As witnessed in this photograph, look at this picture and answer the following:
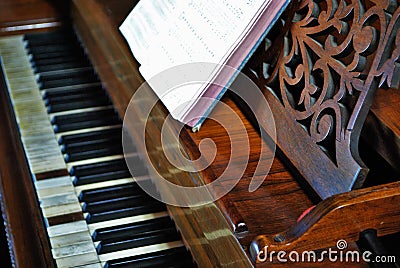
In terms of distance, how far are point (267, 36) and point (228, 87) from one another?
5.3 inches

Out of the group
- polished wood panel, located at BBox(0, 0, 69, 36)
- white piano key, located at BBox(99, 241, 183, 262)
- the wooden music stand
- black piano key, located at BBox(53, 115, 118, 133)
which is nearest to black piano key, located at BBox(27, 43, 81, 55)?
polished wood panel, located at BBox(0, 0, 69, 36)

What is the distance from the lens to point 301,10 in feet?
4.41

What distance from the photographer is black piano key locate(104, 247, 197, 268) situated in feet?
5.21

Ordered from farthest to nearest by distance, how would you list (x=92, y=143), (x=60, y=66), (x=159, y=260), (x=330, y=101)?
(x=60, y=66)
(x=92, y=143)
(x=159, y=260)
(x=330, y=101)

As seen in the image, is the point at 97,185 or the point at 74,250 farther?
the point at 97,185

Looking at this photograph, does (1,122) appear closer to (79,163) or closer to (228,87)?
(79,163)

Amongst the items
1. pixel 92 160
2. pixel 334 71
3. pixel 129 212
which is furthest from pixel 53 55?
pixel 334 71

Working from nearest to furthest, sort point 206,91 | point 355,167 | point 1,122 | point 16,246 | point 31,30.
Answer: point 355,167 → point 206,91 → point 16,246 → point 1,122 → point 31,30

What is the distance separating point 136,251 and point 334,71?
0.66m

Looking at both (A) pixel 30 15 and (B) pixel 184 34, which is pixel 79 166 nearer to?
(B) pixel 184 34

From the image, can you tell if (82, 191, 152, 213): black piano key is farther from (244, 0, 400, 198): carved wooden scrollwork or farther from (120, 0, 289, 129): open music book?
(244, 0, 400, 198): carved wooden scrollwork

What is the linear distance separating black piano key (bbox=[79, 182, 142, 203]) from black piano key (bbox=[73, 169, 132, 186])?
3 centimetres

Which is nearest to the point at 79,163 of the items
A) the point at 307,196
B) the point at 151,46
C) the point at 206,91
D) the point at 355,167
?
the point at 151,46

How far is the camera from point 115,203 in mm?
1797
